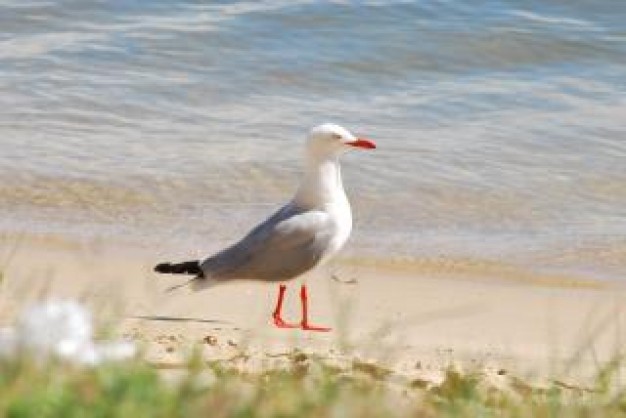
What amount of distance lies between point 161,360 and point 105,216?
166 inches

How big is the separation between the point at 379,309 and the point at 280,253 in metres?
0.64

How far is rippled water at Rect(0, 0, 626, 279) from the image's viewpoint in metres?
9.61

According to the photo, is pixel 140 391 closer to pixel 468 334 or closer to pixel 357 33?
pixel 468 334

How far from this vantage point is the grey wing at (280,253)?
7.45 meters

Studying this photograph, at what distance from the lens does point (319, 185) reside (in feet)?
25.0

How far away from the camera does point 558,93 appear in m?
13.1

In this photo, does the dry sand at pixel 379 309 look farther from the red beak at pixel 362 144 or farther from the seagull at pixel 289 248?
the red beak at pixel 362 144

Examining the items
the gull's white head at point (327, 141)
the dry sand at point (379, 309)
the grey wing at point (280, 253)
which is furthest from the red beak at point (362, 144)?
the dry sand at point (379, 309)

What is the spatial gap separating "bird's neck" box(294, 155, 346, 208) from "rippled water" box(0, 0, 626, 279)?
1.35 m

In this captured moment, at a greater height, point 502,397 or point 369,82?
point 502,397

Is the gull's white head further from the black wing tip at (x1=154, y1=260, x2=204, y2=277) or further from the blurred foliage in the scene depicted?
the blurred foliage

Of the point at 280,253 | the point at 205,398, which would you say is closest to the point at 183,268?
the point at 280,253

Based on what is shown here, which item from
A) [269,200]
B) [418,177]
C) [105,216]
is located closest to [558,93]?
[418,177]

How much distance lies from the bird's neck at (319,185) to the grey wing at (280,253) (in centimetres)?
9
